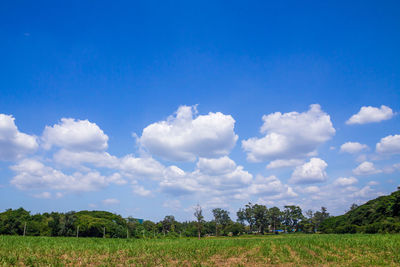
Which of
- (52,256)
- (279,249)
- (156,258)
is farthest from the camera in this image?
(279,249)

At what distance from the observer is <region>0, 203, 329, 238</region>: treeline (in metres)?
66.2

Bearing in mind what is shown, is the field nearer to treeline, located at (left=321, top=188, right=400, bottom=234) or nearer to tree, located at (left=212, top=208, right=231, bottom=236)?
treeline, located at (left=321, top=188, right=400, bottom=234)

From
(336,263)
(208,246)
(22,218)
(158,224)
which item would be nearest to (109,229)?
(22,218)

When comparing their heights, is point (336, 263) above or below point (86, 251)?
below

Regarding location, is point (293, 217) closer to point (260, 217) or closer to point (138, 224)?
point (260, 217)

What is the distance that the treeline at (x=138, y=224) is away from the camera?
6625 centimetres

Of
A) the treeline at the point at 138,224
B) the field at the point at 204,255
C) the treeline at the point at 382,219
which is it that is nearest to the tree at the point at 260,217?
the treeline at the point at 138,224

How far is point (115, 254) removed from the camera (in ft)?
63.8

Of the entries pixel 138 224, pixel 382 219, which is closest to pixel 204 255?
pixel 382 219

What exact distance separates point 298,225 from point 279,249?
117506mm

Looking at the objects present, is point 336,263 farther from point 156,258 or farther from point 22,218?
point 22,218

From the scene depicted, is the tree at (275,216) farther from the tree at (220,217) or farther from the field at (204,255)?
the field at (204,255)

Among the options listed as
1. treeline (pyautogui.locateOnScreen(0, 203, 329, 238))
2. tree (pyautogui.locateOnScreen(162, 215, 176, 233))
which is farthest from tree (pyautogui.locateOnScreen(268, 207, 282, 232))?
tree (pyautogui.locateOnScreen(162, 215, 176, 233))

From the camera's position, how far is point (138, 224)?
9806 cm
